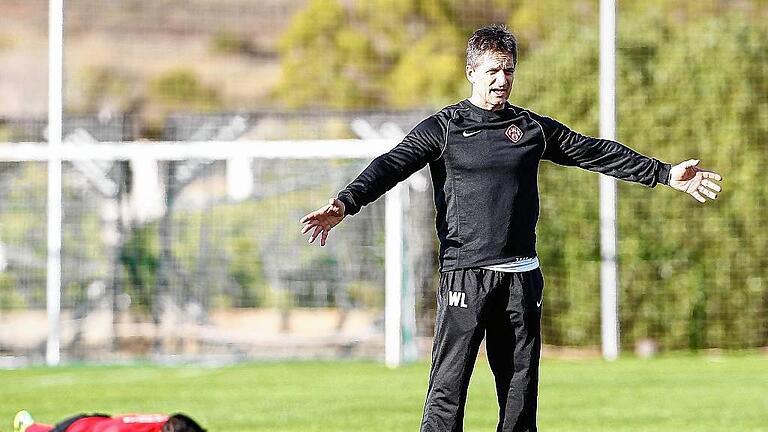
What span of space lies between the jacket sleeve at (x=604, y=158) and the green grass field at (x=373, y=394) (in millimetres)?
3193

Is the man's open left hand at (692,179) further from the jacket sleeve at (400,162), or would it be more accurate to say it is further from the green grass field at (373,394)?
the green grass field at (373,394)

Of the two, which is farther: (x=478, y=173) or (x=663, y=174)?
(x=663, y=174)

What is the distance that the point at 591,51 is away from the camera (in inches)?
735


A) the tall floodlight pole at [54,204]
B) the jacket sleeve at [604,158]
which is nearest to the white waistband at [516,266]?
the jacket sleeve at [604,158]

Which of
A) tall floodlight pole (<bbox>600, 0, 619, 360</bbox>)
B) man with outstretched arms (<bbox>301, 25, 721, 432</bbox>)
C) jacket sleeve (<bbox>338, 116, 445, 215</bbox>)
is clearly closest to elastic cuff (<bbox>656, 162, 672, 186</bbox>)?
man with outstretched arms (<bbox>301, 25, 721, 432</bbox>)

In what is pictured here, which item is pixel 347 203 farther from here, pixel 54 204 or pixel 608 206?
pixel 608 206

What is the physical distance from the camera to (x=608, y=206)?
56.2 ft

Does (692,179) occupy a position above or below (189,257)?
above

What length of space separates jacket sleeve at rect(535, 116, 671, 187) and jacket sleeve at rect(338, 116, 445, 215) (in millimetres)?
499

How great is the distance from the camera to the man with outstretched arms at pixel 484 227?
6.45 meters

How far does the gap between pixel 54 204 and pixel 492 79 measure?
10773 mm

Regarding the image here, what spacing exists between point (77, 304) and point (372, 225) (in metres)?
3.27

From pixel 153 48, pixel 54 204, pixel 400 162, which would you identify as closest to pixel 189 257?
pixel 54 204

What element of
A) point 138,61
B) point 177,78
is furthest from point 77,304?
point 138,61
